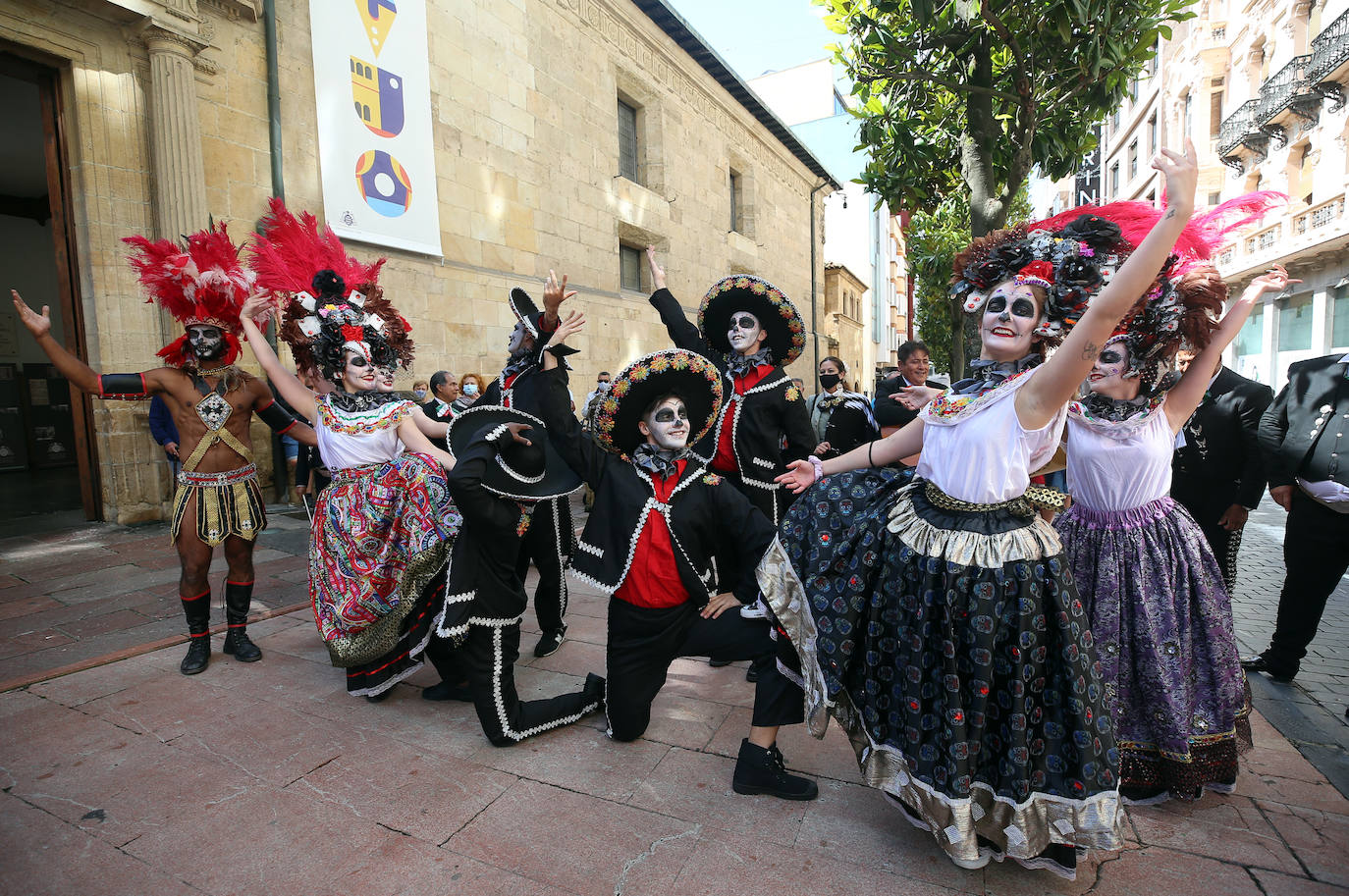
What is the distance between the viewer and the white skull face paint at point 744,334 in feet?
13.5

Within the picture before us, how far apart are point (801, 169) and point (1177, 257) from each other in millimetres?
22999

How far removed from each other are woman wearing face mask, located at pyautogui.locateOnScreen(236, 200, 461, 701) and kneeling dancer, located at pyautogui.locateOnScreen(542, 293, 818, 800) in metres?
0.85

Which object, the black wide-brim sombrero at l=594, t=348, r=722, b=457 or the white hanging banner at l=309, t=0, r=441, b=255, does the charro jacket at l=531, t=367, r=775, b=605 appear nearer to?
the black wide-brim sombrero at l=594, t=348, r=722, b=457

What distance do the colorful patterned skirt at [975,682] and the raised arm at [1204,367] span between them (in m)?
1.11

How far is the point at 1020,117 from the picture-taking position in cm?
601

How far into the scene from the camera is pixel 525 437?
2969mm

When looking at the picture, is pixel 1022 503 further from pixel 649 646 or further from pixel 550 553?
pixel 550 553

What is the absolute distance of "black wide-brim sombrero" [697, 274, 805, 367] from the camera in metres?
4.11

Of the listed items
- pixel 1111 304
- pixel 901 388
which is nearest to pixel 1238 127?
pixel 901 388

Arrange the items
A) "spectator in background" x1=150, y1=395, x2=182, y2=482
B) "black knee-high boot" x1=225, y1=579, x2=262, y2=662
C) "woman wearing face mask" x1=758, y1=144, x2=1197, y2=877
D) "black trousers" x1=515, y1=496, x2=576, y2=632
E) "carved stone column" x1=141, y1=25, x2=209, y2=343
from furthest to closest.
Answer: "carved stone column" x1=141, y1=25, x2=209, y2=343
"spectator in background" x1=150, y1=395, x2=182, y2=482
"black knee-high boot" x1=225, y1=579, x2=262, y2=662
"black trousers" x1=515, y1=496, x2=576, y2=632
"woman wearing face mask" x1=758, y1=144, x2=1197, y2=877

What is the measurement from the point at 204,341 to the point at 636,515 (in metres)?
2.96

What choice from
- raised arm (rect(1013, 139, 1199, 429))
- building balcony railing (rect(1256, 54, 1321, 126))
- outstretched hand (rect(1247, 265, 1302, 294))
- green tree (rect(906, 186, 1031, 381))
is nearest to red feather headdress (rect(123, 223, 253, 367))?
raised arm (rect(1013, 139, 1199, 429))

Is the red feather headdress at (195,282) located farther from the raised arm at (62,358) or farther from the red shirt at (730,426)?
the red shirt at (730,426)

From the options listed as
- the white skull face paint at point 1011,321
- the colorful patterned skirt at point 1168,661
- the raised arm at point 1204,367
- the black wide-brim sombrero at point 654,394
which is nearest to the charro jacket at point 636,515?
the black wide-brim sombrero at point 654,394
